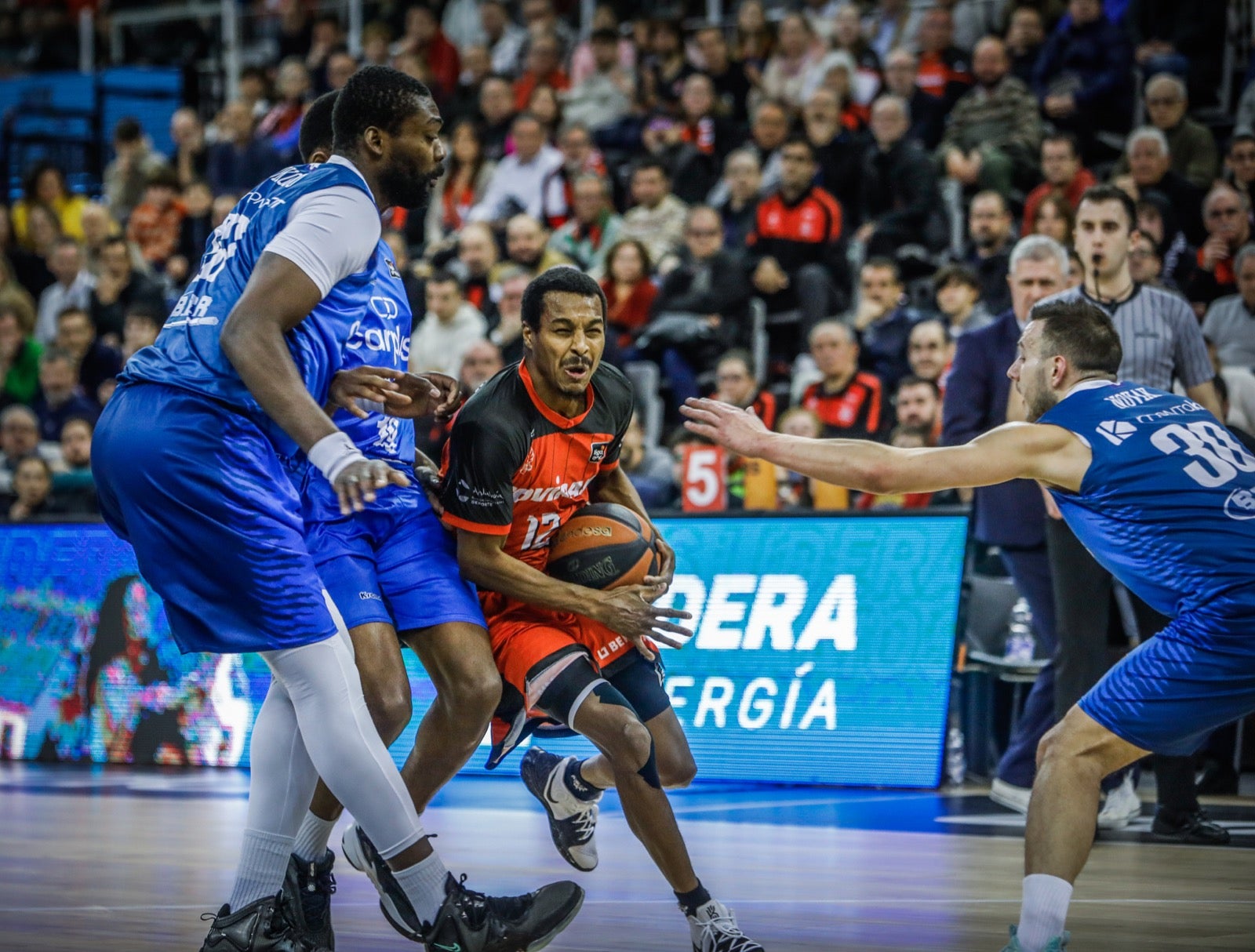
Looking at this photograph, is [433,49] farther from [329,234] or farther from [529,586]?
[329,234]

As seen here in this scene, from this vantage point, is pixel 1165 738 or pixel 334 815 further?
pixel 334 815

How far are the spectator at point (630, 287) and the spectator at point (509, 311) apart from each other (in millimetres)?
626

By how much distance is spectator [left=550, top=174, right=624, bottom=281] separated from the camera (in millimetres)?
12234

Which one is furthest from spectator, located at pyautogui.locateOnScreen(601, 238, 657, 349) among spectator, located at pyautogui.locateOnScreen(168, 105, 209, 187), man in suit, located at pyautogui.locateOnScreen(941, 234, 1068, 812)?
spectator, located at pyautogui.locateOnScreen(168, 105, 209, 187)

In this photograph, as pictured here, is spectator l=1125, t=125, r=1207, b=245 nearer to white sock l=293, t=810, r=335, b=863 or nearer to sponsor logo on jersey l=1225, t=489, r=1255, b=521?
sponsor logo on jersey l=1225, t=489, r=1255, b=521

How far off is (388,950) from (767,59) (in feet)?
34.8

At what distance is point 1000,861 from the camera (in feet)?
19.0

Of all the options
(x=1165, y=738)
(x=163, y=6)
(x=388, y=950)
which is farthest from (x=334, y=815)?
(x=163, y=6)

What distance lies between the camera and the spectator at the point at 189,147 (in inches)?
627

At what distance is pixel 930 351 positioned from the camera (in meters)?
9.61

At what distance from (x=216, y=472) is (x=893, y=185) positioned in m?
8.55

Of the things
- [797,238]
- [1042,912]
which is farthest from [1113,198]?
[797,238]

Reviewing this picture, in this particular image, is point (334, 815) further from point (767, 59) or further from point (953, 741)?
point (767, 59)

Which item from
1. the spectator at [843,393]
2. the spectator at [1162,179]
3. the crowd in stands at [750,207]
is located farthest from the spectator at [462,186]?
the spectator at [1162,179]
